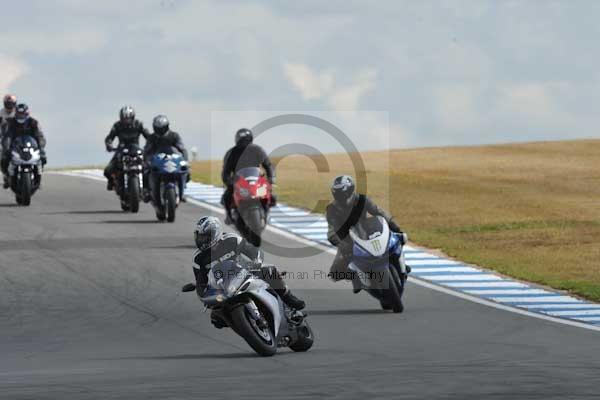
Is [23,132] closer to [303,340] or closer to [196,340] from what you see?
[196,340]

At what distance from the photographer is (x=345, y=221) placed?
1809 centimetres

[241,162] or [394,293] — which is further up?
[241,162]

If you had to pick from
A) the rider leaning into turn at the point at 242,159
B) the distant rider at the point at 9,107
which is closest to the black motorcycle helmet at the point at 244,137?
the rider leaning into turn at the point at 242,159

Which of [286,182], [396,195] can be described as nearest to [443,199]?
[396,195]

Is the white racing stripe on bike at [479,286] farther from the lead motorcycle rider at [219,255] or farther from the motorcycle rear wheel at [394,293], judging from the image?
the lead motorcycle rider at [219,255]

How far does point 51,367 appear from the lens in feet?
47.7

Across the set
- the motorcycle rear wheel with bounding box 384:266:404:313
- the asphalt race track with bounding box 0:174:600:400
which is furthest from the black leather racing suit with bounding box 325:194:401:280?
the asphalt race track with bounding box 0:174:600:400

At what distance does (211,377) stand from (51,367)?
2662mm

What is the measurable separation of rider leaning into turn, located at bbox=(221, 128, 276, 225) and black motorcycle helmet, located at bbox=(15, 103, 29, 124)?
652cm

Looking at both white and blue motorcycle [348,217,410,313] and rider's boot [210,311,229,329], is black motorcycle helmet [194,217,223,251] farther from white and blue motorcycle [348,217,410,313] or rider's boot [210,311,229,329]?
white and blue motorcycle [348,217,410,313]

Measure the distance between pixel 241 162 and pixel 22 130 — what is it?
7.13 metres

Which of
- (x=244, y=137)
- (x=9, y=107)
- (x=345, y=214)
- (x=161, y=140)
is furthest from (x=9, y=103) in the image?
(x=345, y=214)

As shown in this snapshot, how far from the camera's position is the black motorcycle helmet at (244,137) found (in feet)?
80.7

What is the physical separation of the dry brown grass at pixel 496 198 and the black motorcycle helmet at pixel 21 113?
640 cm
